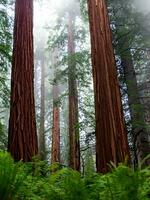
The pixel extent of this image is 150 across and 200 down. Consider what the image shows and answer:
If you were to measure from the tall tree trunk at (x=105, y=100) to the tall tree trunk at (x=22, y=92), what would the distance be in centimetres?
143

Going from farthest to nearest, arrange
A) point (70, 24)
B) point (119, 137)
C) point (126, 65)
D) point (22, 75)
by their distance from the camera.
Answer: point (70, 24) < point (126, 65) < point (22, 75) < point (119, 137)

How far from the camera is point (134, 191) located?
6.77 feet

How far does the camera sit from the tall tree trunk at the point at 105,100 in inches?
214

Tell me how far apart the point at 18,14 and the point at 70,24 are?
1315cm

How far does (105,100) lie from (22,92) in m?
1.83

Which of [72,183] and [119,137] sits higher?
[119,137]

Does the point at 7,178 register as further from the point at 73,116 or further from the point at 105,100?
the point at 73,116

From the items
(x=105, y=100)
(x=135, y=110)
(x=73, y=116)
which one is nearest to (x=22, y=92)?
(x=105, y=100)

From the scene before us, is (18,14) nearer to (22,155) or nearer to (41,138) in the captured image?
(22,155)

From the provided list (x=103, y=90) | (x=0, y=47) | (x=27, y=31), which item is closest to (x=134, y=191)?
(x=103, y=90)

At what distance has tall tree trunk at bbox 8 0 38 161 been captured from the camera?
6.38 meters

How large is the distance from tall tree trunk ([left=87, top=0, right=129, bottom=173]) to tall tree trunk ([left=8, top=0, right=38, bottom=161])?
56.3 inches

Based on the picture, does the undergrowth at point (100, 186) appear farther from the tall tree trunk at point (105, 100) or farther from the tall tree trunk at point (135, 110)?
the tall tree trunk at point (135, 110)

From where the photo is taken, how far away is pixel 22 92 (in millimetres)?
6875
